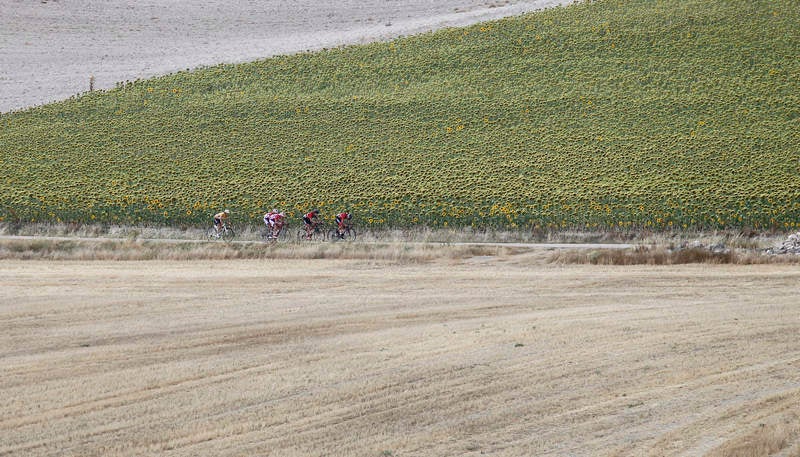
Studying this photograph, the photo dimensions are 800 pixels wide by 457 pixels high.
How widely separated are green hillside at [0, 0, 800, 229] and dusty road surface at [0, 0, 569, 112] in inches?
225

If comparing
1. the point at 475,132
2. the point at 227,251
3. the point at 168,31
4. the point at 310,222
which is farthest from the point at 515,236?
the point at 168,31

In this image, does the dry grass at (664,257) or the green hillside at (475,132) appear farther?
the green hillside at (475,132)

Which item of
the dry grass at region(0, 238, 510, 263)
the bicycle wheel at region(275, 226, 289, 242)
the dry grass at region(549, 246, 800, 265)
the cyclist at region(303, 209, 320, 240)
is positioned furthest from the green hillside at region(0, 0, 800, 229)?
the dry grass at region(549, 246, 800, 265)

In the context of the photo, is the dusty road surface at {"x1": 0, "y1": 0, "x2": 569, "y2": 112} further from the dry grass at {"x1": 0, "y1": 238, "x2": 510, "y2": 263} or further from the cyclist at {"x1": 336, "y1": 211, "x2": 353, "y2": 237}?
the cyclist at {"x1": 336, "y1": 211, "x2": 353, "y2": 237}

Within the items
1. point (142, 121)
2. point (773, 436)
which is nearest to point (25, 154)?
point (142, 121)

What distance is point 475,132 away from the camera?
55.5m

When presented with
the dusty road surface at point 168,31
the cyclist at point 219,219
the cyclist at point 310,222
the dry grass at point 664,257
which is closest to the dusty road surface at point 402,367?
the dry grass at point 664,257

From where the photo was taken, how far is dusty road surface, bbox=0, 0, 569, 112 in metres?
75.0

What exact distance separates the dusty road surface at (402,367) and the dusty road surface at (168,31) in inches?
2008

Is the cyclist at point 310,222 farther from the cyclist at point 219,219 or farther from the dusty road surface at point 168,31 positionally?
the dusty road surface at point 168,31

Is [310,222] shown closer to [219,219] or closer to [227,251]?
[219,219]

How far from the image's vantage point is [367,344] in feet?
60.8

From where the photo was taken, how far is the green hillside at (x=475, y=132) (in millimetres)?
43094

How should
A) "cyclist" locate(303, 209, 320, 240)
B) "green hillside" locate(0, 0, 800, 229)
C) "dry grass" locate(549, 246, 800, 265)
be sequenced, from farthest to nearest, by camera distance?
"green hillside" locate(0, 0, 800, 229) < "cyclist" locate(303, 209, 320, 240) < "dry grass" locate(549, 246, 800, 265)
